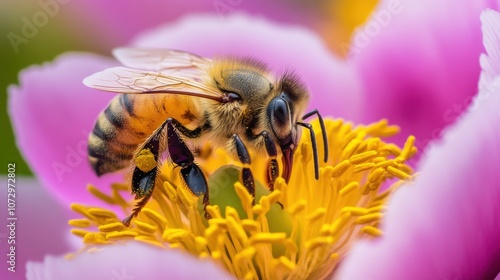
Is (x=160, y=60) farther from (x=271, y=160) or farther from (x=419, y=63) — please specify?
(x=419, y=63)

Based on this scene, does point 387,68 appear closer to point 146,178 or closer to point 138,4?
point 146,178

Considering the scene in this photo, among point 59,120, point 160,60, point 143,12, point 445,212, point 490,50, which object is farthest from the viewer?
point 143,12

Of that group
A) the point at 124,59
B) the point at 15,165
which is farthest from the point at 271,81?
the point at 15,165

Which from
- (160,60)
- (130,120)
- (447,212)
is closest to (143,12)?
(160,60)

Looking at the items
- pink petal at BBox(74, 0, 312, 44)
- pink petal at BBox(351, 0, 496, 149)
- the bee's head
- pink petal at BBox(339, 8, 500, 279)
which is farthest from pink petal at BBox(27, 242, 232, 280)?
pink petal at BBox(74, 0, 312, 44)

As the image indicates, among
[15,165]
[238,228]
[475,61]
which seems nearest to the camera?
[238,228]
